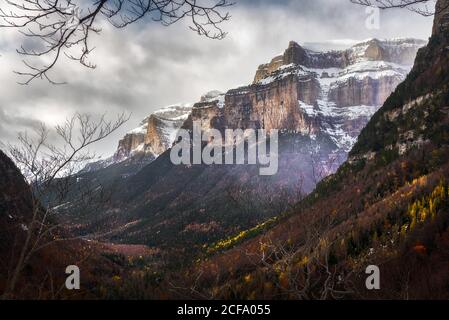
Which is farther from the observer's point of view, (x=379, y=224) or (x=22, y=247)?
(x=379, y=224)

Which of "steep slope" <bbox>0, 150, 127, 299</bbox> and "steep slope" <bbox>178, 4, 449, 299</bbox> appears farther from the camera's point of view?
"steep slope" <bbox>0, 150, 127, 299</bbox>

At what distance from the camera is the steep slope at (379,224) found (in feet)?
47.8

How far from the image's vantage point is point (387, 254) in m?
29.3

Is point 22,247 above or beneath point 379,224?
beneath

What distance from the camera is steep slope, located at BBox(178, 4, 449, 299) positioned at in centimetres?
1457

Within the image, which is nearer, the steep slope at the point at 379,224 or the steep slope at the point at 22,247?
the steep slope at the point at 379,224

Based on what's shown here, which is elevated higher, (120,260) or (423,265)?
(423,265)

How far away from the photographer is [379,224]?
39156 millimetres
